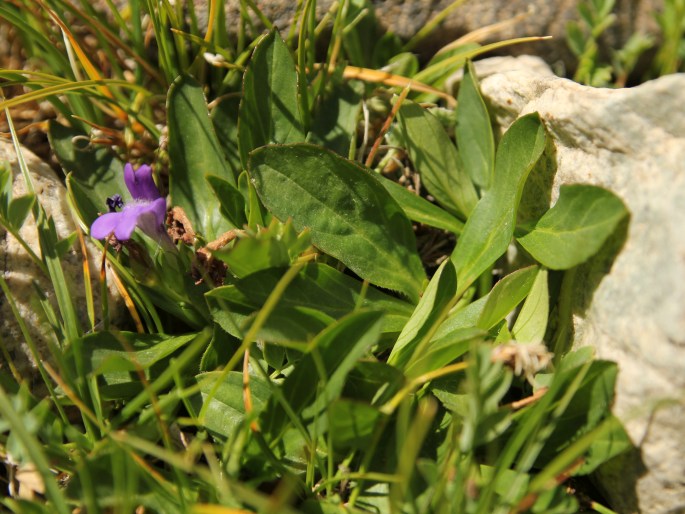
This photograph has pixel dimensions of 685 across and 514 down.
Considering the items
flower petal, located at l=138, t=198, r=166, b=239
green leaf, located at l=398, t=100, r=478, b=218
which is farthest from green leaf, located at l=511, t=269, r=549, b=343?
flower petal, located at l=138, t=198, r=166, b=239

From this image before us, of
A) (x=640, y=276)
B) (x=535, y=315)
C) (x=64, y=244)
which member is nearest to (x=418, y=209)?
(x=535, y=315)

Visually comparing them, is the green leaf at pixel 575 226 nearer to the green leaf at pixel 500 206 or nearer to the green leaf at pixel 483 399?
the green leaf at pixel 500 206

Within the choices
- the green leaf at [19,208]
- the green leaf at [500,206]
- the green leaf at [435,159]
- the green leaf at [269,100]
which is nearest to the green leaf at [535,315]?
the green leaf at [500,206]

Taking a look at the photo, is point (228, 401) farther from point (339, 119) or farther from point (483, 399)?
point (339, 119)

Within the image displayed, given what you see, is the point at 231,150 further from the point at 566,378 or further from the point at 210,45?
the point at 566,378

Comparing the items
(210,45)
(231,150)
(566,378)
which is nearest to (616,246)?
(566,378)

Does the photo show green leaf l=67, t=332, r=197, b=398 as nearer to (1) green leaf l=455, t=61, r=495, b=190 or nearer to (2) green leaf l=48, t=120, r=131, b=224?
(2) green leaf l=48, t=120, r=131, b=224
